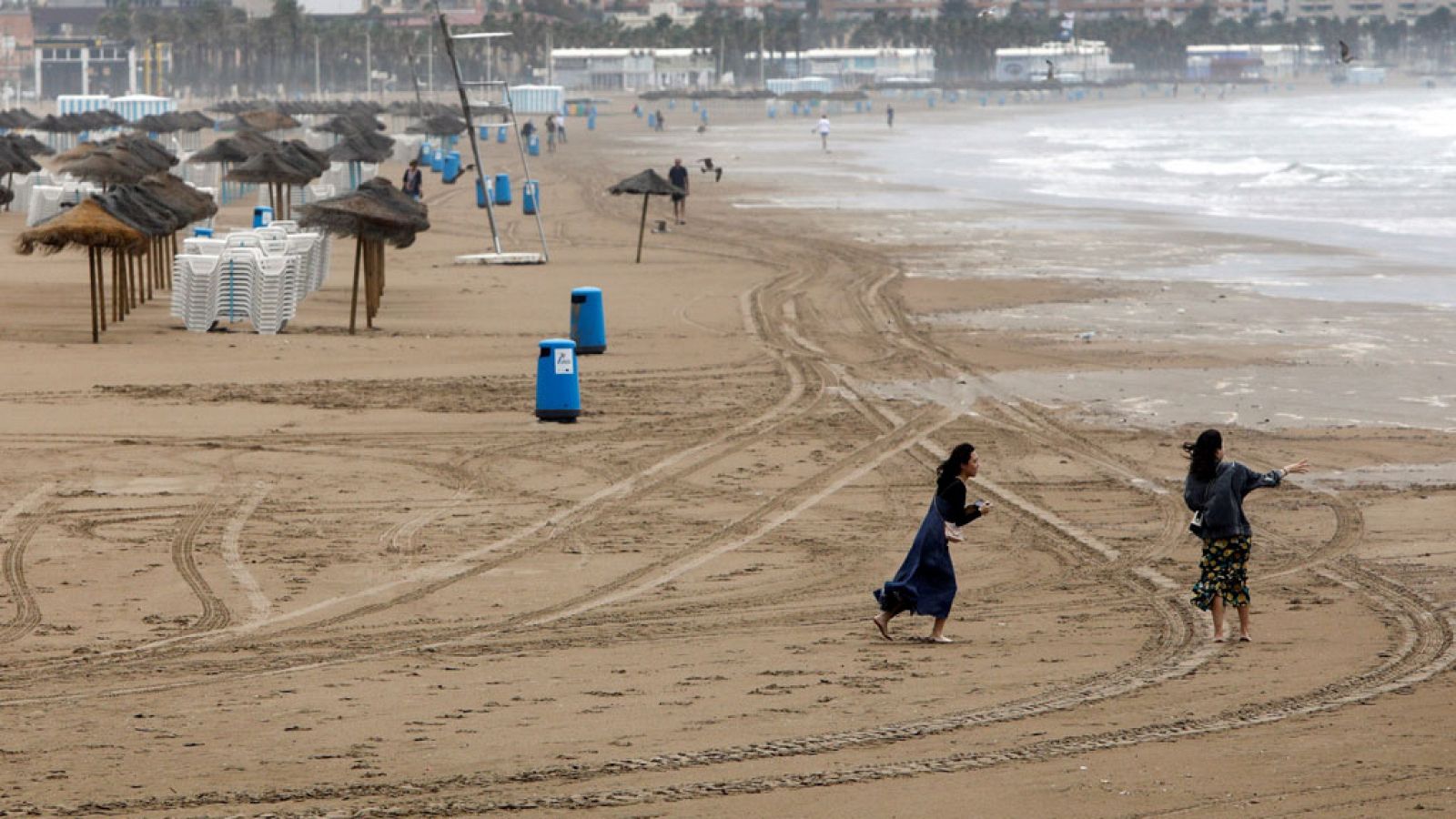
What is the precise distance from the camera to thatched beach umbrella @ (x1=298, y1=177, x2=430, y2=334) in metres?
23.8

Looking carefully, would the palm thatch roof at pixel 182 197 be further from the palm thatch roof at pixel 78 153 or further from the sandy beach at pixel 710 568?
the palm thatch roof at pixel 78 153

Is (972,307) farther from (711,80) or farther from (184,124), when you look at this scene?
(711,80)

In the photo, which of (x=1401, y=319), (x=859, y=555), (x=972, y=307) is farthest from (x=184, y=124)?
(x=859, y=555)

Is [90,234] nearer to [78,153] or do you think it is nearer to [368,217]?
[368,217]

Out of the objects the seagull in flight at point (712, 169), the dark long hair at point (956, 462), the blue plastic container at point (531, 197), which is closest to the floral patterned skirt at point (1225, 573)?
the dark long hair at point (956, 462)

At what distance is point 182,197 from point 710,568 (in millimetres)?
17907

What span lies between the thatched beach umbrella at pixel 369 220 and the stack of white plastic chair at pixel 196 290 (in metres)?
1.28

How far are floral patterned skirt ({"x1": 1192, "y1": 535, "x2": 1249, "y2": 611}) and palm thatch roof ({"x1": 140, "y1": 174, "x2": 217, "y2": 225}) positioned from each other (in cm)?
1845

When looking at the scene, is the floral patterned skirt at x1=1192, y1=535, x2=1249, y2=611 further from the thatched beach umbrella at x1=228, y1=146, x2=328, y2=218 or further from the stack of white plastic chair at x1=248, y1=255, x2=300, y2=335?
the thatched beach umbrella at x1=228, y1=146, x2=328, y2=218

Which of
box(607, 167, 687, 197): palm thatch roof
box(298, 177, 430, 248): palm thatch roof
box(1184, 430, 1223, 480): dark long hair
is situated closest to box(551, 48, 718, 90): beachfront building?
box(607, 167, 687, 197): palm thatch roof

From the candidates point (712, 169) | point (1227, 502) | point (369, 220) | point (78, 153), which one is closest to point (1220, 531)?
point (1227, 502)

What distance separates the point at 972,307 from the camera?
27.3 m

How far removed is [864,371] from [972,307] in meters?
6.27

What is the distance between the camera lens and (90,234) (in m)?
22.4
